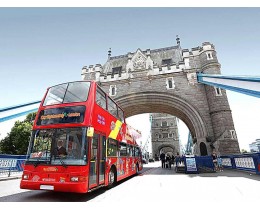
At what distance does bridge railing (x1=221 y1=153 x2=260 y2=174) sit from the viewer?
24.5 ft

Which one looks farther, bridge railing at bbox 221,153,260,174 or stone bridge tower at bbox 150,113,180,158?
stone bridge tower at bbox 150,113,180,158

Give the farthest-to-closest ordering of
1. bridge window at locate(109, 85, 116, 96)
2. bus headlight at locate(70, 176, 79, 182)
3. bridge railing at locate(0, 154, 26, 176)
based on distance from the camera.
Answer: bridge window at locate(109, 85, 116, 96) < bridge railing at locate(0, 154, 26, 176) < bus headlight at locate(70, 176, 79, 182)

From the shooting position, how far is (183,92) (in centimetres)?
1559

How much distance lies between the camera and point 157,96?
16.2 metres

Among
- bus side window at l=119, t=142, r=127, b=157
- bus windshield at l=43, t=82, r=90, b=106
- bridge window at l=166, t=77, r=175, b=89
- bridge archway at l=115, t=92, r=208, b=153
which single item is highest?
bridge window at l=166, t=77, r=175, b=89

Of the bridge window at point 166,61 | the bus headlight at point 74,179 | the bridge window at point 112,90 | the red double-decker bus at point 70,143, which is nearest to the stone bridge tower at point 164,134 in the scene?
the bridge window at point 166,61

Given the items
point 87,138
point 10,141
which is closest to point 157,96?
point 87,138

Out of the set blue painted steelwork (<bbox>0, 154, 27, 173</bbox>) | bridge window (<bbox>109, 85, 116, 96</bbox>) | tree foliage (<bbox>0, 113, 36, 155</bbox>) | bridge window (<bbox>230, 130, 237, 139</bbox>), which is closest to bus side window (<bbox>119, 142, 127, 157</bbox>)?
blue painted steelwork (<bbox>0, 154, 27, 173</bbox>)

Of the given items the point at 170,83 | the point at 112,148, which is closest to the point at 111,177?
the point at 112,148

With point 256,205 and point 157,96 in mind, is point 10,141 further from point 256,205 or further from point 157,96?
point 256,205

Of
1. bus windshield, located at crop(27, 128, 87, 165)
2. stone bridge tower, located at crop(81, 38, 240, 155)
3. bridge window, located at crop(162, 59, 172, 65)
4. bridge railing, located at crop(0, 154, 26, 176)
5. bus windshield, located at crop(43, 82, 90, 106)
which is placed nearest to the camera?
bus windshield, located at crop(27, 128, 87, 165)

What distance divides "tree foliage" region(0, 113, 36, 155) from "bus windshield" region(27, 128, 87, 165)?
22617 millimetres

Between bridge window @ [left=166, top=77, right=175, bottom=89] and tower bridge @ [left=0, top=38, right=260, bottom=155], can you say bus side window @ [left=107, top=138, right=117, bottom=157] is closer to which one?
tower bridge @ [left=0, top=38, right=260, bottom=155]

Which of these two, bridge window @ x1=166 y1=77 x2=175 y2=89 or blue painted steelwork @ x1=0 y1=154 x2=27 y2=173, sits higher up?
bridge window @ x1=166 y1=77 x2=175 y2=89
